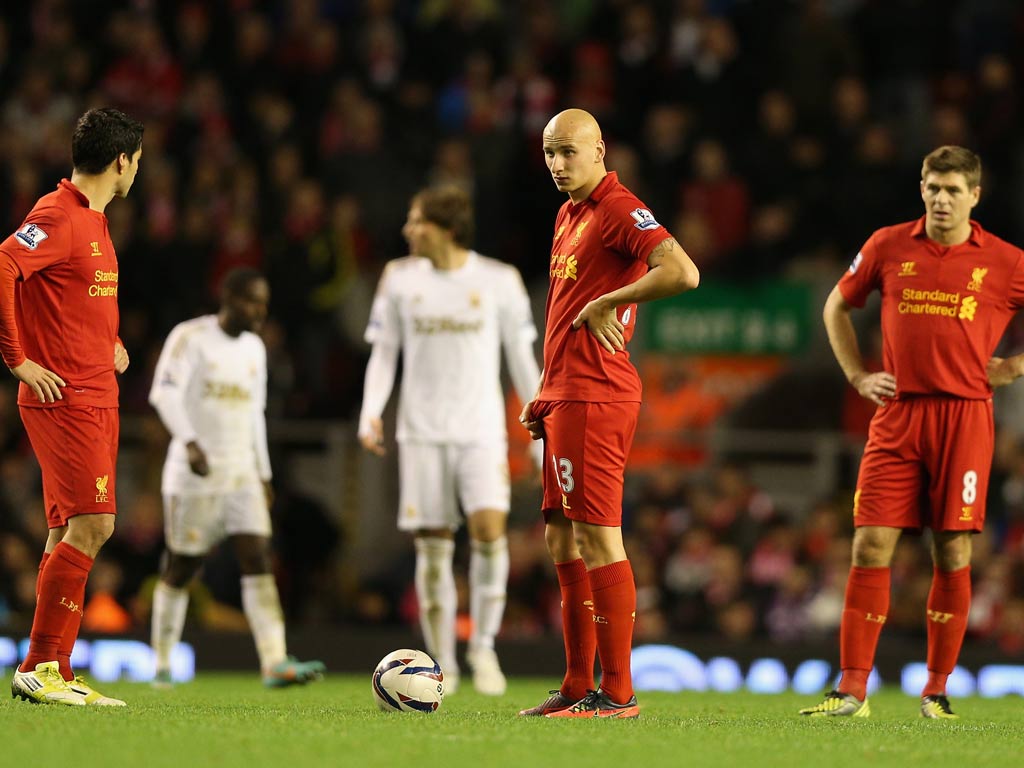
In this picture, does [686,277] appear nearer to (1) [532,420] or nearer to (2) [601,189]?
(2) [601,189]

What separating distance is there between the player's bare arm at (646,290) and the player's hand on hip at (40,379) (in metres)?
2.07

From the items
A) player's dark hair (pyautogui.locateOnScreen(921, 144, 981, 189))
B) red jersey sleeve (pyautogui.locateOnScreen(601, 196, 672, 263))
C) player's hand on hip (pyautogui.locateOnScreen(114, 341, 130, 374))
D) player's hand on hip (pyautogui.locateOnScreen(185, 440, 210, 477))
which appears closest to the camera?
red jersey sleeve (pyautogui.locateOnScreen(601, 196, 672, 263))

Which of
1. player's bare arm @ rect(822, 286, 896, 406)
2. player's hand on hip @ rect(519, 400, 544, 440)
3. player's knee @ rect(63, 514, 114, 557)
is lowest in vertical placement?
player's knee @ rect(63, 514, 114, 557)

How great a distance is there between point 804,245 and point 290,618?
511 centimetres

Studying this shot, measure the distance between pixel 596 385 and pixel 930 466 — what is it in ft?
5.78

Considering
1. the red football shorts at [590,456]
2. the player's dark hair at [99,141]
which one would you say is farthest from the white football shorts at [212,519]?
the red football shorts at [590,456]

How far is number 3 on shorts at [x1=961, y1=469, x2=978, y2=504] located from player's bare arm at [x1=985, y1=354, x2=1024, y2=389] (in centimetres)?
43

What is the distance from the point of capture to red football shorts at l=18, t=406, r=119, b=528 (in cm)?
691

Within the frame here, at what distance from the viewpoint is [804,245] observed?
46.2ft

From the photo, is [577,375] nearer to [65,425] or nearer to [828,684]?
[65,425]

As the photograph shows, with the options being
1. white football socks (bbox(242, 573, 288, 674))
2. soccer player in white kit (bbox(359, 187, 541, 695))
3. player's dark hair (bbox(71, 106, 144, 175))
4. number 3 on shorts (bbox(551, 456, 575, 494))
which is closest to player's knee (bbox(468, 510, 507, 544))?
soccer player in white kit (bbox(359, 187, 541, 695))

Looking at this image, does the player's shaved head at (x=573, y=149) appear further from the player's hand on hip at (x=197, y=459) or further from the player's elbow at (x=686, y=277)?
the player's hand on hip at (x=197, y=459)

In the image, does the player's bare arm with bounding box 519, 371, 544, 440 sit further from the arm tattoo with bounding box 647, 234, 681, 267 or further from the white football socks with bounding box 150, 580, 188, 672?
the white football socks with bounding box 150, 580, 188, 672

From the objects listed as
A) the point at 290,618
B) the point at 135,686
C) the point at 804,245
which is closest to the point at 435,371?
the point at 135,686
